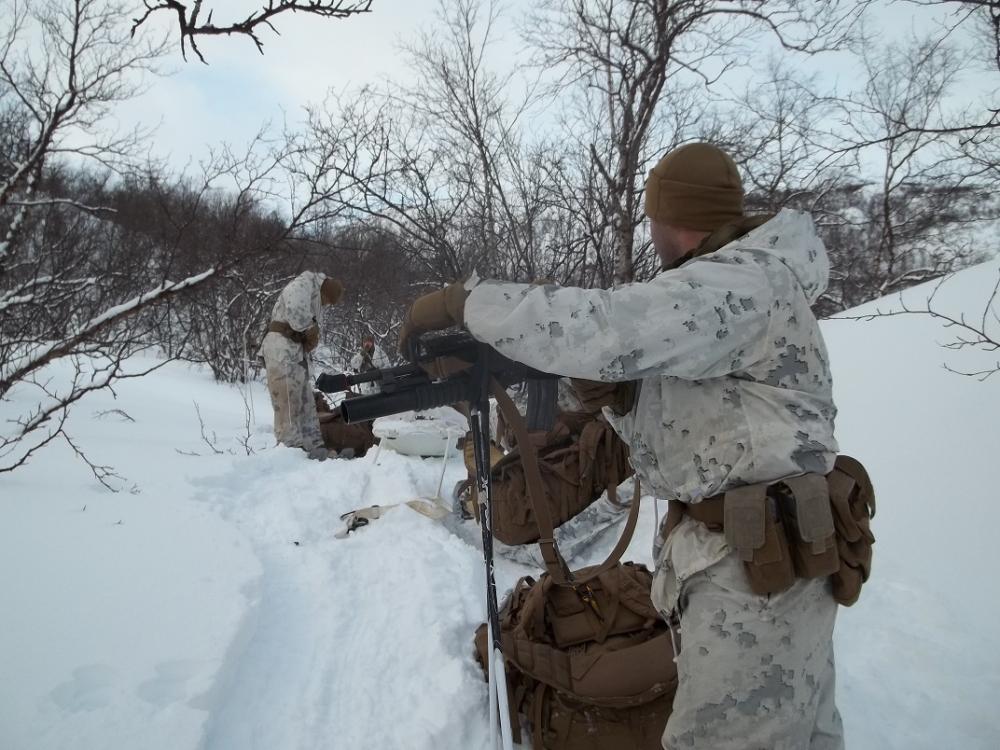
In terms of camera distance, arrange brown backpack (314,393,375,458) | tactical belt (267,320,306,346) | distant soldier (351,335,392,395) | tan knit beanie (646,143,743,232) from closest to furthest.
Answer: tan knit beanie (646,143,743,232), tactical belt (267,320,306,346), brown backpack (314,393,375,458), distant soldier (351,335,392,395)

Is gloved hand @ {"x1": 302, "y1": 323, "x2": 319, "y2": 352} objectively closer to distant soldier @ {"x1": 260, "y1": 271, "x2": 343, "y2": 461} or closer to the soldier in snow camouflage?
distant soldier @ {"x1": 260, "y1": 271, "x2": 343, "y2": 461}

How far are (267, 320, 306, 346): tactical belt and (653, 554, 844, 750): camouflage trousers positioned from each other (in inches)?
253

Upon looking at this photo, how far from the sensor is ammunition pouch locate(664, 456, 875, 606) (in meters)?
1.25

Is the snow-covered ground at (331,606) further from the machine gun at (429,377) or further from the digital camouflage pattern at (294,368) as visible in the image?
the digital camouflage pattern at (294,368)

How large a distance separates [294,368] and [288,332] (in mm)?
477

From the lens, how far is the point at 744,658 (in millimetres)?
1302

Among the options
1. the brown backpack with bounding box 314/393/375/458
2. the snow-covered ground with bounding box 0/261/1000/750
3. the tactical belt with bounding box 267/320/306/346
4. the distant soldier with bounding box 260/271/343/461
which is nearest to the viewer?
the snow-covered ground with bounding box 0/261/1000/750

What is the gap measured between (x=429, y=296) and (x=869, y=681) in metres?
2.49

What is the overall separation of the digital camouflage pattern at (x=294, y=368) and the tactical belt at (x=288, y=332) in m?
0.04

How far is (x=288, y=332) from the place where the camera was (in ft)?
22.9

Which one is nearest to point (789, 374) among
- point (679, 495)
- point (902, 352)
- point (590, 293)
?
point (679, 495)

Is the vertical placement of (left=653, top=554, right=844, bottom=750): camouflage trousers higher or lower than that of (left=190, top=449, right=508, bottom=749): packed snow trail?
higher

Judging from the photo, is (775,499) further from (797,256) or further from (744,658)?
(797,256)

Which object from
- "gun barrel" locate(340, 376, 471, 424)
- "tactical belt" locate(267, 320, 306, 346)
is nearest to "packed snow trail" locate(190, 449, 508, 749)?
"gun barrel" locate(340, 376, 471, 424)
